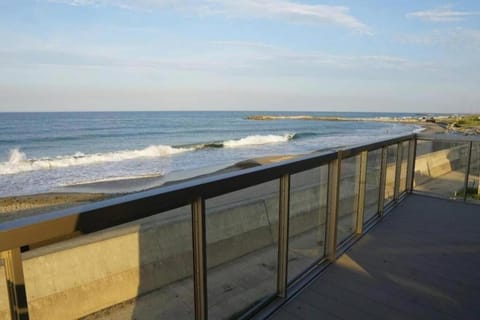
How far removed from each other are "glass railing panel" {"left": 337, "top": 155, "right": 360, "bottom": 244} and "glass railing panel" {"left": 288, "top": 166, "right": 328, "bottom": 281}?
0.94ft

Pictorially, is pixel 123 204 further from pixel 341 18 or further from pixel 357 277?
pixel 341 18

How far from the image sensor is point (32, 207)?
26.8 ft

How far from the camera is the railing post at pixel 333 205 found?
2.55 meters

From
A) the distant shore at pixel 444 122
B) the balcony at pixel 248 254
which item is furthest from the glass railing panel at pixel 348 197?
the distant shore at pixel 444 122

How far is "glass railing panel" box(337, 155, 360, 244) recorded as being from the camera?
2794mm

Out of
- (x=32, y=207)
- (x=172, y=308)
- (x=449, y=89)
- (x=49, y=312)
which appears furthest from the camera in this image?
(x=449, y=89)

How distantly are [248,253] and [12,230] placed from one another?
1490 mm

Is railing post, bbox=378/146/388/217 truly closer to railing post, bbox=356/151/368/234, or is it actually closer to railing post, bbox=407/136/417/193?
railing post, bbox=356/151/368/234

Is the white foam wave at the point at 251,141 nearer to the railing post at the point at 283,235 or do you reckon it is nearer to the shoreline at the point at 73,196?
the shoreline at the point at 73,196

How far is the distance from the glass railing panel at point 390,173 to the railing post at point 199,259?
10.00 feet

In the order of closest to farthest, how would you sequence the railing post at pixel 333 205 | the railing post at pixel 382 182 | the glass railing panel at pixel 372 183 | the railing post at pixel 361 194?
the railing post at pixel 333 205 → the railing post at pixel 361 194 → the glass railing panel at pixel 372 183 → the railing post at pixel 382 182

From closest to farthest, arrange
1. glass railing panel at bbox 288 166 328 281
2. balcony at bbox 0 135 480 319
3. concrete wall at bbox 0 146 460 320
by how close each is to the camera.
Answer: balcony at bbox 0 135 480 319, concrete wall at bbox 0 146 460 320, glass railing panel at bbox 288 166 328 281

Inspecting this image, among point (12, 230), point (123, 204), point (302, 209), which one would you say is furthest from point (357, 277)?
point (12, 230)

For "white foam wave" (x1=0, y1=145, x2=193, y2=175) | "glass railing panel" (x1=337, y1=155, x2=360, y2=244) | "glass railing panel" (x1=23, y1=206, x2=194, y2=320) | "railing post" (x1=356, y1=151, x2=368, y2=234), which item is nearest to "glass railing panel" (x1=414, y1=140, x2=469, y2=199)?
"railing post" (x1=356, y1=151, x2=368, y2=234)
